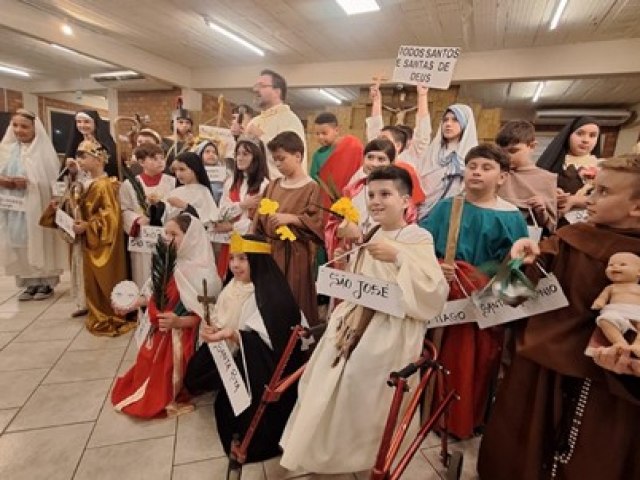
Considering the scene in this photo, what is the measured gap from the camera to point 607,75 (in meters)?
4.93

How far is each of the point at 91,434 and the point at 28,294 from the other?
236 cm

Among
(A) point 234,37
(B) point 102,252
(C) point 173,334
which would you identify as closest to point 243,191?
(C) point 173,334

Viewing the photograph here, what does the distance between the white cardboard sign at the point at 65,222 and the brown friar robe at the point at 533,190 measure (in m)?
3.00

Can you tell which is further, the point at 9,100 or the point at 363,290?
the point at 9,100

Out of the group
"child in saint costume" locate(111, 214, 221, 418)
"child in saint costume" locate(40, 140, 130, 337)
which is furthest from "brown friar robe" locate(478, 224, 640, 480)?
"child in saint costume" locate(40, 140, 130, 337)

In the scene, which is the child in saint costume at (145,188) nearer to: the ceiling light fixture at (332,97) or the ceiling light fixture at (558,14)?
the ceiling light fixture at (558,14)

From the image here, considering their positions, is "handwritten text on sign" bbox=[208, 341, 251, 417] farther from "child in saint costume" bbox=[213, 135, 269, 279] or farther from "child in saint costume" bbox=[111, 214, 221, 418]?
"child in saint costume" bbox=[213, 135, 269, 279]

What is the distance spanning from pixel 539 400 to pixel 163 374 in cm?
177

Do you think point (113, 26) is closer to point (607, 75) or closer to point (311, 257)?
point (311, 257)

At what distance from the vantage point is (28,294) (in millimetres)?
3482

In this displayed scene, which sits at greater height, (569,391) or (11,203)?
(11,203)

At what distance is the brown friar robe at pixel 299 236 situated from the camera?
2.05 metres

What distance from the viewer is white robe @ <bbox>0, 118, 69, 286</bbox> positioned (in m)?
3.19

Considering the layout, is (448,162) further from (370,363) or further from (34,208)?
(34,208)
